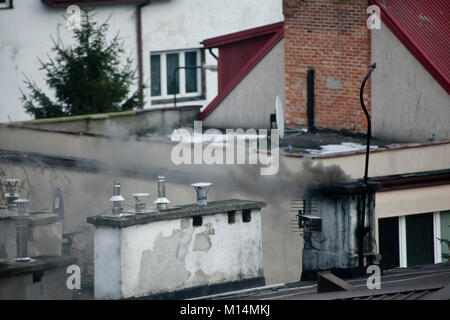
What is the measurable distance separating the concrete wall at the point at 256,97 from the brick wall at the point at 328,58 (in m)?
0.48

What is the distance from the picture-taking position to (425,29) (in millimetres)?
24375

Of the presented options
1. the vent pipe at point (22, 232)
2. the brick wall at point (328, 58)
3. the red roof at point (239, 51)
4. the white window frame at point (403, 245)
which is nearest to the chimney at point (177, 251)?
the vent pipe at point (22, 232)

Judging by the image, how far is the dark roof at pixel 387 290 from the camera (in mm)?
11961

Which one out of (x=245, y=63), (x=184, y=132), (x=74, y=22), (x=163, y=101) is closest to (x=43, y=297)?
(x=184, y=132)

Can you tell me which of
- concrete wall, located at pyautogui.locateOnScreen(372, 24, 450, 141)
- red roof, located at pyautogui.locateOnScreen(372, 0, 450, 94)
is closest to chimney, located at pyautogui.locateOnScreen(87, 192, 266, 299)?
concrete wall, located at pyautogui.locateOnScreen(372, 24, 450, 141)

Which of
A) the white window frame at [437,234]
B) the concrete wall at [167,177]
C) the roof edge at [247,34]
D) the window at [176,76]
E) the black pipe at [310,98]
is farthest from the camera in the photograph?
the window at [176,76]

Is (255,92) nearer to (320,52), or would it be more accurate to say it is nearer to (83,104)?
(320,52)

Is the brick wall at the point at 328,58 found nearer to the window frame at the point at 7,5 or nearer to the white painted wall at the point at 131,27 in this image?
the white painted wall at the point at 131,27

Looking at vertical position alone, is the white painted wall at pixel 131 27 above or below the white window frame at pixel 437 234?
above

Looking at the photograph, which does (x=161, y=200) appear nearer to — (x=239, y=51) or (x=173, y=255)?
(x=173, y=255)

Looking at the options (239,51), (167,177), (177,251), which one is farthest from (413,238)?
(239,51)

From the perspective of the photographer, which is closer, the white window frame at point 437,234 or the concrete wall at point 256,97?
the white window frame at point 437,234

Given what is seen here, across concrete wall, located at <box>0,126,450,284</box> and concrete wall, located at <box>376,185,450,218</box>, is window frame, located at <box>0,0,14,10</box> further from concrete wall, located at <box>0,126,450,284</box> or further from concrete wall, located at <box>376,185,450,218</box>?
concrete wall, located at <box>376,185,450,218</box>

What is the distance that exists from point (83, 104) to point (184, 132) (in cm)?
642
